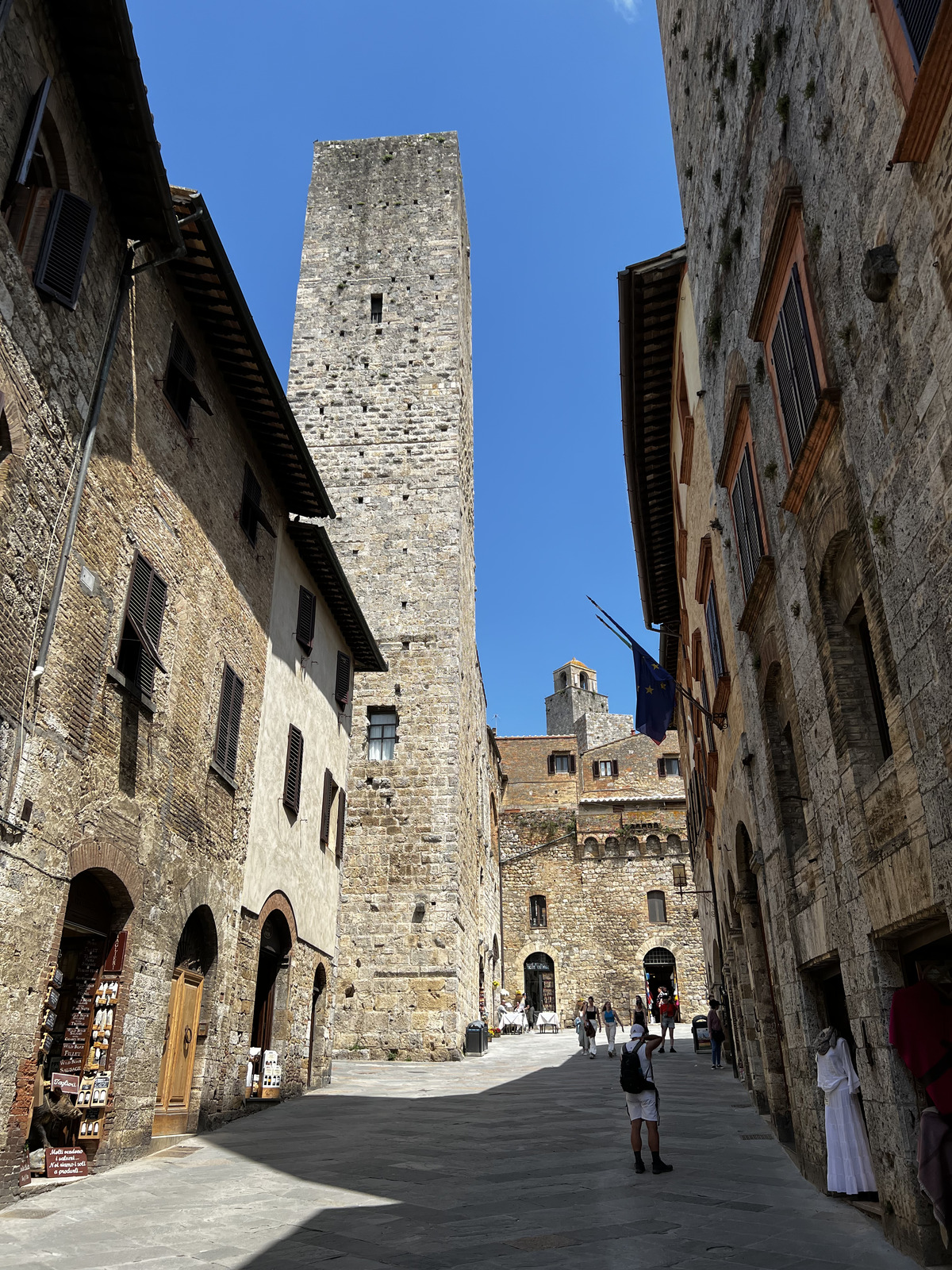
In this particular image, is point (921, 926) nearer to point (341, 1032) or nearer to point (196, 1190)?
point (196, 1190)

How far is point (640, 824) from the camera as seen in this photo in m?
38.6

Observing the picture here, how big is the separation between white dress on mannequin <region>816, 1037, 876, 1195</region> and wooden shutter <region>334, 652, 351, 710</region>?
37.0ft

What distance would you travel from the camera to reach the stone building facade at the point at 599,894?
36312 millimetres

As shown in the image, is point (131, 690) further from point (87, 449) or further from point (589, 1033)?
point (589, 1033)

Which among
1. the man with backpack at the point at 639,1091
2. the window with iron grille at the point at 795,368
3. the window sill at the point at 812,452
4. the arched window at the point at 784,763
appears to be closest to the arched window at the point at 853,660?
the window sill at the point at 812,452

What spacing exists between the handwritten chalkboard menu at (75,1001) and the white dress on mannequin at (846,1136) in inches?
235

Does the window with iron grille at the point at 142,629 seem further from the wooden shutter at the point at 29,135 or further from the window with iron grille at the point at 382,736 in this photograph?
the window with iron grille at the point at 382,736

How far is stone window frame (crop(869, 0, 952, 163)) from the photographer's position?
3713mm

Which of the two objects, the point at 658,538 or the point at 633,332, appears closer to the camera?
the point at 633,332

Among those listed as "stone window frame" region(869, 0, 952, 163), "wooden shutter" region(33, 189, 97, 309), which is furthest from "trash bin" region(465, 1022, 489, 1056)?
"stone window frame" region(869, 0, 952, 163)

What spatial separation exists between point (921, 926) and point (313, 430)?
2172 centimetres

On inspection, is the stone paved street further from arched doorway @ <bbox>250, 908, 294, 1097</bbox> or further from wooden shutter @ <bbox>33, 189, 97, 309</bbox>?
wooden shutter @ <bbox>33, 189, 97, 309</bbox>

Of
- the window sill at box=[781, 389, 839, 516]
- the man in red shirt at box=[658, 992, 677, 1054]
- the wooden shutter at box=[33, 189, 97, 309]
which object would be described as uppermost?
the wooden shutter at box=[33, 189, 97, 309]

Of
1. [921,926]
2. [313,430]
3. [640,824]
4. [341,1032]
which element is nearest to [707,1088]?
[341,1032]
